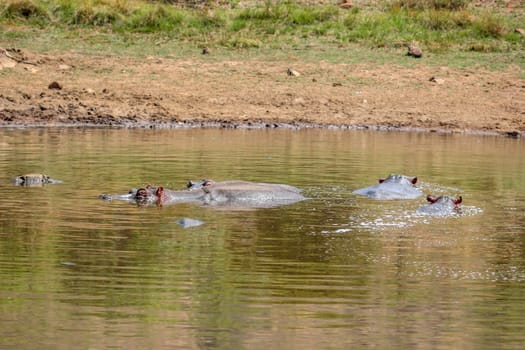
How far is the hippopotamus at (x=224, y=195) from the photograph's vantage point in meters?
11.7

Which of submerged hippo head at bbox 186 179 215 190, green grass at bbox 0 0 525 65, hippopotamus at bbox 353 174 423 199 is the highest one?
green grass at bbox 0 0 525 65

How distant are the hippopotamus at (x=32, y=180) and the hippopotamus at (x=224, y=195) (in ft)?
3.75

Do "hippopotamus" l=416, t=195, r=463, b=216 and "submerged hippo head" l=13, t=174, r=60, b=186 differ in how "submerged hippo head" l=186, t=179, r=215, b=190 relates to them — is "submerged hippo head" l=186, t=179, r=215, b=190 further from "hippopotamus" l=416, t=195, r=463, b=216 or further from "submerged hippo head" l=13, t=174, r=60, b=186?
"hippopotamus" l=416, t=195, r=463, b=216

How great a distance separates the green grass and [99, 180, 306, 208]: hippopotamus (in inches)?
377

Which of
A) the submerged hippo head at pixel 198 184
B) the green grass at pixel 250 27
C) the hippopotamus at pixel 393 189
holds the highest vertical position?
the green grass at pixel 250 27

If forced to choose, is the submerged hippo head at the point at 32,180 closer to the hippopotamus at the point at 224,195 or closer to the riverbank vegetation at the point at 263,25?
the hippopotamus at the point at 224,195

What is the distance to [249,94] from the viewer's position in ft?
64.3

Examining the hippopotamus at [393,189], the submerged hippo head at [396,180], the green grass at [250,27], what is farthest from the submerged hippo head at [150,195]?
the green grass at [250,27]

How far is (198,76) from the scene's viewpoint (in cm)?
2008

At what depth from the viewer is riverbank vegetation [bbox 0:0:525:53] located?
2178cm

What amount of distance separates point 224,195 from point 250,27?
1080 centimetres

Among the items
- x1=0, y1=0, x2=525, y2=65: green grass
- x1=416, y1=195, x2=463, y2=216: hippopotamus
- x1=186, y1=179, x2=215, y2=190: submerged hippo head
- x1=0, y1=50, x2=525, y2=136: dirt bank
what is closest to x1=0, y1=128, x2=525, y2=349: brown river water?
x1=416, y1=195, x2=463, y2=216: hippopotamus

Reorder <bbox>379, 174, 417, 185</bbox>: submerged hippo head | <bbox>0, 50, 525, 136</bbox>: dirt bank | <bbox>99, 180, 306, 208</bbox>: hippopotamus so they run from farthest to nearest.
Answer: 1. <bbox>0, 50, 525, 136</bbox>: dirt bank
2. <bbox>379, 174, 417, 185</bbox>: submerged hippo head
3. <bbox>99, 180, 306, 208</bbox>: hippopotamus

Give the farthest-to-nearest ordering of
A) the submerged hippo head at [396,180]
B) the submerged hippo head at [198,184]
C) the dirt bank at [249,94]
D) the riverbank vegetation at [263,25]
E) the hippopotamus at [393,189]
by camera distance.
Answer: the riverbank vegetation at [263,25], the dirt bank at [249,94], the submerged hippo head at [396,180], the hippopotamus at [393,189], the submerged hippo head at [198,184]
